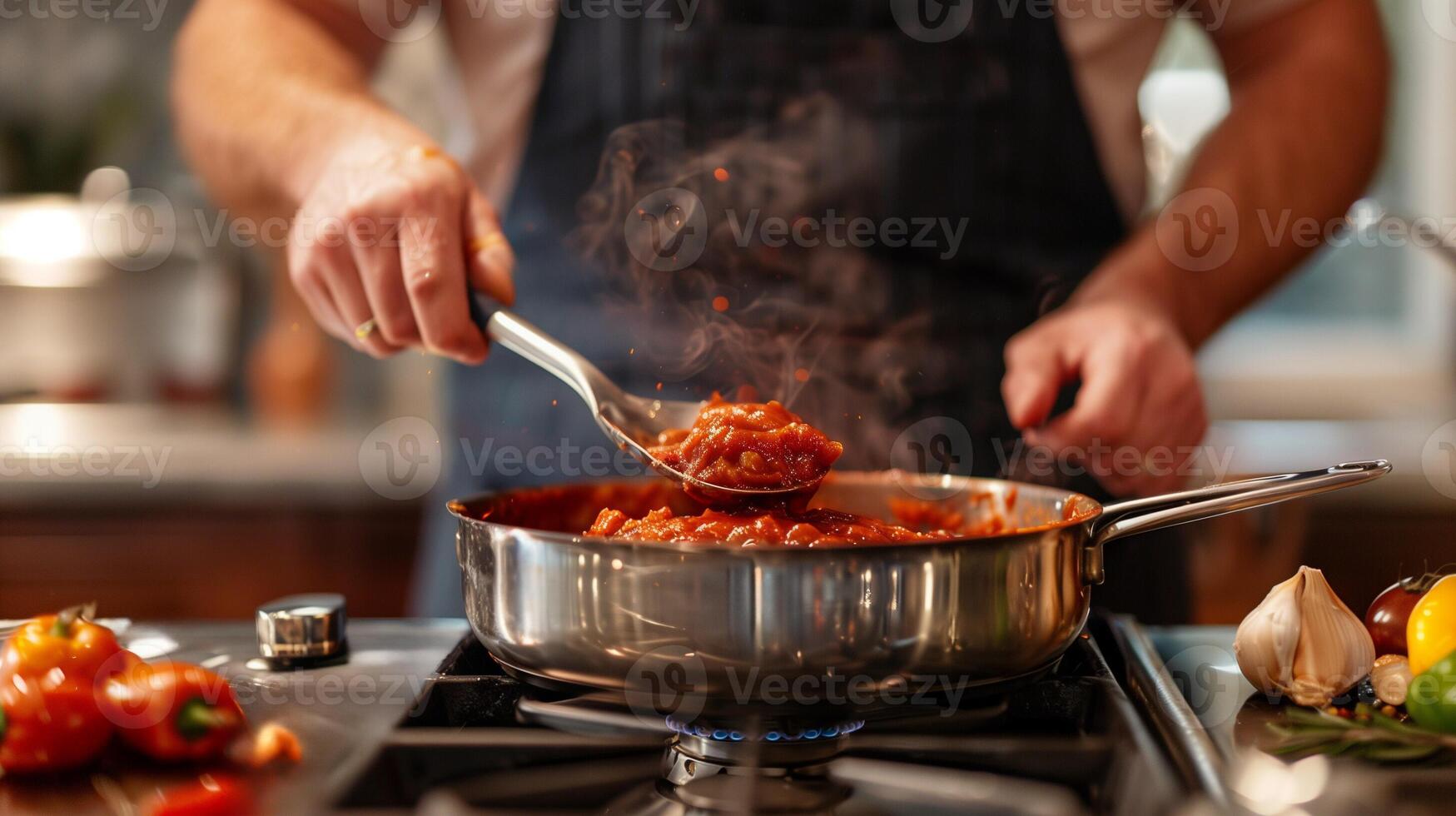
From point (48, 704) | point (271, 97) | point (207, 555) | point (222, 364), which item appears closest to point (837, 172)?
point (271, 97)

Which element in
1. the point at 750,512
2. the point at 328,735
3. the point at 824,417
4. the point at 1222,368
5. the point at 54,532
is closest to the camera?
the point at 328,735

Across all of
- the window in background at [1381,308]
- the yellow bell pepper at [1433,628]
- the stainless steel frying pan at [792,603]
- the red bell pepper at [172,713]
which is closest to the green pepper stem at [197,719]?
the red bell pepper at [172,713]

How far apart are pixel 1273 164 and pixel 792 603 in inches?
44.6

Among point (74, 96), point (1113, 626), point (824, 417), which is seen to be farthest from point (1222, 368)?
point (74, 96)

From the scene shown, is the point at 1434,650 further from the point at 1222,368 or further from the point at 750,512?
the point at 1222,368

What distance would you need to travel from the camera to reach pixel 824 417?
1388 mm

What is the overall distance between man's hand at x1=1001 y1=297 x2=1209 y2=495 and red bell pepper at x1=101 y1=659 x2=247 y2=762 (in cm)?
79

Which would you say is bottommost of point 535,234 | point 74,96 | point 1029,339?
point 1029,339

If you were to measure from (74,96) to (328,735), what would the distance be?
298cm

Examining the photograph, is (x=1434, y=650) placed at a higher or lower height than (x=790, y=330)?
lower

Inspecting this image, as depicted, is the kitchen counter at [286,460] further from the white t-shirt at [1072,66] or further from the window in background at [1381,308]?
the white t-shirt at [1072,66]

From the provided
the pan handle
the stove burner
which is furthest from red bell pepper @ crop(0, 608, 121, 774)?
the pan handle

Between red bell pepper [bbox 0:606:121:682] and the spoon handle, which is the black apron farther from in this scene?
red bell pepper [bbox 0:606:121:682]

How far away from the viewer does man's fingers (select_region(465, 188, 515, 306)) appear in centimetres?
111
